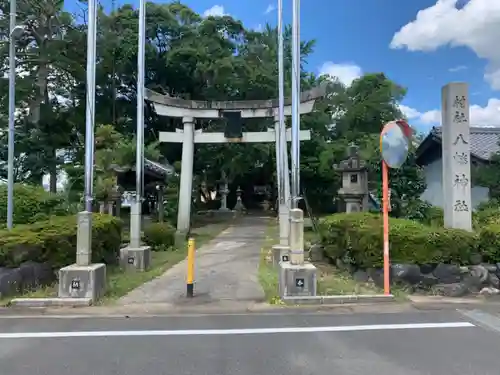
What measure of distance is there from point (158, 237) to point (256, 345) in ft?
34.1

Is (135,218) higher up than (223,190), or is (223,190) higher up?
(223,190)

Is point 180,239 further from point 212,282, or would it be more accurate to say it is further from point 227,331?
point 227,331

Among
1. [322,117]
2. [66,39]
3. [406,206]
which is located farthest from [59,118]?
[406,206]

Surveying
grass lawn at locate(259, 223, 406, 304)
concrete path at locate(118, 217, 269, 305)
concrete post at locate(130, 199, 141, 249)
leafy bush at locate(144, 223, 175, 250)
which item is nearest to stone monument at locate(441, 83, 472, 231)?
grass lawn at locate(259, 223, 406, 304)

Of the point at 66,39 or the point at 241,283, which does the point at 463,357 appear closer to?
the point at 241,283

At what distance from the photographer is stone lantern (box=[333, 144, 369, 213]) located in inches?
653

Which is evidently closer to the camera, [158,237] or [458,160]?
[458,160]

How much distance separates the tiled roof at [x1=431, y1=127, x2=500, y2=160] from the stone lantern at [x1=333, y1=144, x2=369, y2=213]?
21.1ft

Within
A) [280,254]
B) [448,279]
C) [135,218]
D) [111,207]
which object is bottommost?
[448,279]

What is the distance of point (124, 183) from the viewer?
52.5ft

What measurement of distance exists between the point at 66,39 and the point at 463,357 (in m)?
31.3

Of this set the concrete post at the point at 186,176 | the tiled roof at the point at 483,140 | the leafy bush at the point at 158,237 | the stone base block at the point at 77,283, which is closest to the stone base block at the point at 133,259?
the stone base block at the point at 77,283

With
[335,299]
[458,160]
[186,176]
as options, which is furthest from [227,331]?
[186,176]

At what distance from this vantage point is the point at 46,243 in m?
8.49
